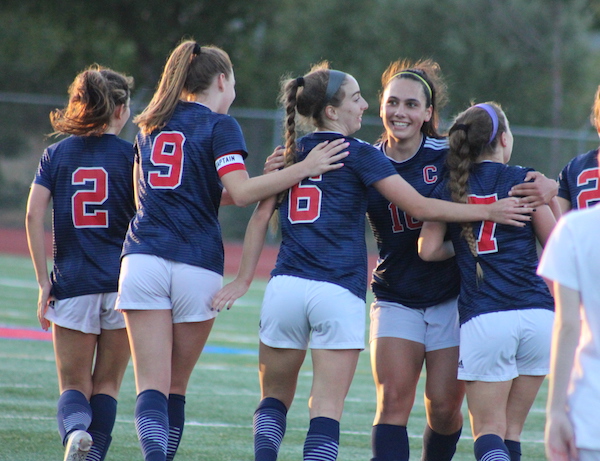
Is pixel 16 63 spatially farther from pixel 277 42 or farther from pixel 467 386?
pixel 467 386

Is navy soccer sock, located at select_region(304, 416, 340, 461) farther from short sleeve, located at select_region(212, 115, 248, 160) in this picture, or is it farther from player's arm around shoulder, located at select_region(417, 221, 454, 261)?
short sleeve, located at select_region(212, 115, 248, 160)

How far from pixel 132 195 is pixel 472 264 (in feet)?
5.28

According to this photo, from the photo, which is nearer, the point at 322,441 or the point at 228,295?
the point at 322,441

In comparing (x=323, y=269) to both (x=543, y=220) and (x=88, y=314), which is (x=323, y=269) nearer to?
(x=543, y=220)

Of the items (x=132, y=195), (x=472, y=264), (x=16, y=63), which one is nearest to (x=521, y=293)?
(x=472, y=264)

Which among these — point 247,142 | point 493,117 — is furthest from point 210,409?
point 247,142

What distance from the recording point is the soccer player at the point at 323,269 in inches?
132

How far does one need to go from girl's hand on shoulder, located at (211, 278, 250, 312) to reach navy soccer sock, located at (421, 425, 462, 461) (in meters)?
1.15

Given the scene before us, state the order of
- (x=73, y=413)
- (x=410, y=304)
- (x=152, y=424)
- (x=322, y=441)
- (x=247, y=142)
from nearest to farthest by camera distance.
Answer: (x=322, y=441), (x=152, y=424), (x=73, y=413), (x=410, y=304), (x=247, y=142)

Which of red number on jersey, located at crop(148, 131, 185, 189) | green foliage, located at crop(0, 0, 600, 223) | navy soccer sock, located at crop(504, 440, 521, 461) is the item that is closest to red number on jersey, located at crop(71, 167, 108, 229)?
red number on jersey, located at crop(148, 131, 185, 189)

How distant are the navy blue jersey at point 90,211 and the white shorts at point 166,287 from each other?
407 mm

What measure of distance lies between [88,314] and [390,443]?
4.87ft

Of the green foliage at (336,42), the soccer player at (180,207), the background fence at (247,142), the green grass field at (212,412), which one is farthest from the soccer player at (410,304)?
the green foliage at (336,42)

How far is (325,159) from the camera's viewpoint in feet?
11.3
